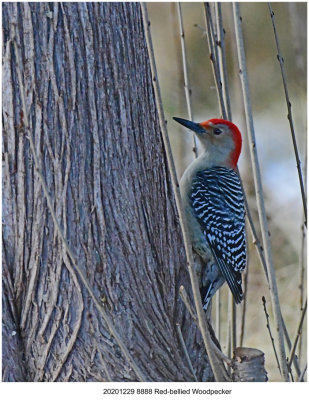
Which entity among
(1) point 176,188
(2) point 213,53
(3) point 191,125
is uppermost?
(2) point 213,53

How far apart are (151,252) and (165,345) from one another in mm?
437

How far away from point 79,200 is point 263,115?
4.61m

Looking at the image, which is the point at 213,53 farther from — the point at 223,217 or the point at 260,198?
the point at 223,217

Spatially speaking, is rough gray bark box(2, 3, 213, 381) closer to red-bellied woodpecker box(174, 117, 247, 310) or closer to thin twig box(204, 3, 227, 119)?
thin twig box(204, 3, 227, 119)

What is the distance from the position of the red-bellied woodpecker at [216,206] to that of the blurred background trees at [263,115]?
1.57m

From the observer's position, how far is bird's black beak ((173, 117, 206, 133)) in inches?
136

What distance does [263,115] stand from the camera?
6910 mm

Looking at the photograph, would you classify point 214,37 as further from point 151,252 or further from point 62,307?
point 62,307

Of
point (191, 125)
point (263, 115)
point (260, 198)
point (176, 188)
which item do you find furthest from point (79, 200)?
point (263, 115)

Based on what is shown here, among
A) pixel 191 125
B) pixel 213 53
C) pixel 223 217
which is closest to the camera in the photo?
pixel 213 53

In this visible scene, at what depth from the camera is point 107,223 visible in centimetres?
273

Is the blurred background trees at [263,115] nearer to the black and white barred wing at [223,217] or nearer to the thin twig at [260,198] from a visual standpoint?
the black and white barred wing at [223,217]

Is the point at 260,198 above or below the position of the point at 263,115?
below
